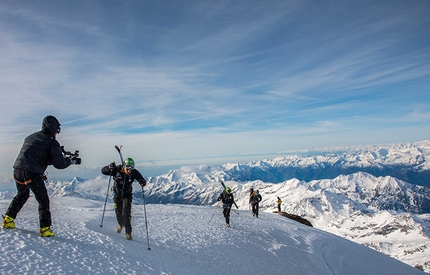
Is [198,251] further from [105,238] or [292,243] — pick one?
[292,243]

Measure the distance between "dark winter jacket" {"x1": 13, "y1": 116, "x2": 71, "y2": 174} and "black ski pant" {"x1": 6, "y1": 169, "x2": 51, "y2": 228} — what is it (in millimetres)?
190

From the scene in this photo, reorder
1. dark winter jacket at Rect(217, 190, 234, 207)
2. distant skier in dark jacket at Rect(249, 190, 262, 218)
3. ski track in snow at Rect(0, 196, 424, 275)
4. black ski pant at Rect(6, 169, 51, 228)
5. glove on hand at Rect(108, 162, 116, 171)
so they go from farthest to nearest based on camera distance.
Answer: distant skier in dark jacket at Rect(249, 190, 262, 218) → dark winter jacket at Rect(217, 190, 234, 207) → glove on hand at Rect(108, 162, 116, 171) → black ski pant at Rect(6, 169, 51, 228) → ski track in snow at Rect(0, 196, 424, 275)

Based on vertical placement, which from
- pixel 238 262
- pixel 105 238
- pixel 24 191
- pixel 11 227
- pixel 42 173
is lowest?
pixel 238 262

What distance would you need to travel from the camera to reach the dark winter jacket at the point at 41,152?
23.3ft

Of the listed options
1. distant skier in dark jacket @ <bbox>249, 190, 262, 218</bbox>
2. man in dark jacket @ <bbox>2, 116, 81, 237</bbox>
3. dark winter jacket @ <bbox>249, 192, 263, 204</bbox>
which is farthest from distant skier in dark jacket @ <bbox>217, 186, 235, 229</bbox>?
man in dark jacket @ <bbox>2, 116, 81, 237</bbox>

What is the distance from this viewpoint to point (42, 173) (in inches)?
292

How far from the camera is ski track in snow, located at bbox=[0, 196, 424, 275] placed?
6.18 m

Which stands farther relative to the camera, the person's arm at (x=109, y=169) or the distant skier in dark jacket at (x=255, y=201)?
the distant skier in dark jacket at (x=255, y=201)

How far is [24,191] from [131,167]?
347cm

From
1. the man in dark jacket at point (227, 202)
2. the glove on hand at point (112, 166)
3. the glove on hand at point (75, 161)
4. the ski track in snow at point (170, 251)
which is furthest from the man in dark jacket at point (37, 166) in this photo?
the man in dark jacket at point (227, 202)

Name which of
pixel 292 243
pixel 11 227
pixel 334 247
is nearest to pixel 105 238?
pixel 11 227

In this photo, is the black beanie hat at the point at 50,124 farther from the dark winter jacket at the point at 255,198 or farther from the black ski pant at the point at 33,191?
the dark winter jacket at the point at 255,198

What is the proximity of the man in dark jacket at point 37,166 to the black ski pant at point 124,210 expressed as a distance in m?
2.71

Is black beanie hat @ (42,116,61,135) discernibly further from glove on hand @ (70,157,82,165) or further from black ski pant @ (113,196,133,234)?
black ski pant @ (113,196,133,234)
